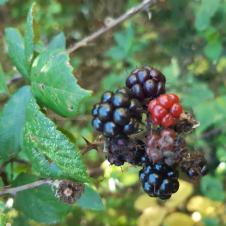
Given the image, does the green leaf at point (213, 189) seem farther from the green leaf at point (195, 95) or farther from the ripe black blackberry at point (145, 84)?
the ripe black blackberry at point (145, 84)

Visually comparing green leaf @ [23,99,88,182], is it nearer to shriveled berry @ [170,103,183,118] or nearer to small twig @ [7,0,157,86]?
shriveled berry @ [170,103,183,118]

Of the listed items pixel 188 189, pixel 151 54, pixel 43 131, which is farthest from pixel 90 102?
pixel 43 131

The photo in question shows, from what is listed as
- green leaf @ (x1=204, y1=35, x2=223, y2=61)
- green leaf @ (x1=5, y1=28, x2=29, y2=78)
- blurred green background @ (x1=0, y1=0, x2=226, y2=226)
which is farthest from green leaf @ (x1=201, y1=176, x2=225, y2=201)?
green leaf @ (x1=5, y1=28, x2=29, y2=78)

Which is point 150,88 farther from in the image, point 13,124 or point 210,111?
point 210,111

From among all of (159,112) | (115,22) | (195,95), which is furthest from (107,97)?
(195,95)

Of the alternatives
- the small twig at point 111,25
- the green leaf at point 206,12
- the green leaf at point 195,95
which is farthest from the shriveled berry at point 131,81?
the green leaf at point 195,95

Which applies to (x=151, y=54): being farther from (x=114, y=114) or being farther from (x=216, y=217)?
(x=114, y=114)

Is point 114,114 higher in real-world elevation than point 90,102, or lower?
higher
